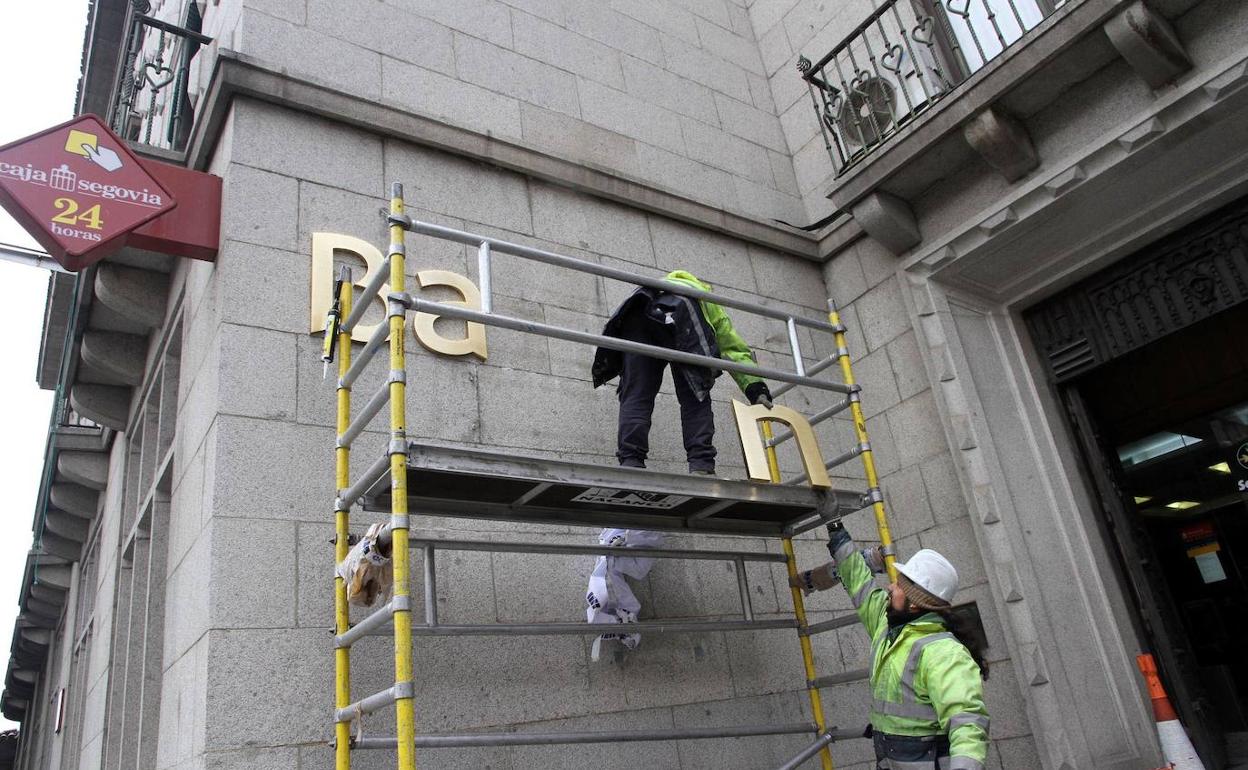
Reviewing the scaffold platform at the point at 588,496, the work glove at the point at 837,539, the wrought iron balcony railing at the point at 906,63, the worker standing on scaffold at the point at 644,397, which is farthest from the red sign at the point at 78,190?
the wrought iron balcony railing at the point at 906,63

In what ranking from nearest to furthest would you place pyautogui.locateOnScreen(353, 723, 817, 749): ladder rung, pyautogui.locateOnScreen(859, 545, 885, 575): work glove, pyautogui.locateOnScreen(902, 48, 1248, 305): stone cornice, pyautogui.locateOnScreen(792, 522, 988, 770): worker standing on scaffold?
pyautogui.locateOnScreen(792, 522, 988, 770): worker standing on scaffold < pyautogui.locateOnScreen(353, 723, 817, 749): ladder rung < pyautogui.locateOnScreen(859, 545, 885, 575): work glove < pyautogui.locateOnScreen(902, 48, 1248, 305): stone cornice

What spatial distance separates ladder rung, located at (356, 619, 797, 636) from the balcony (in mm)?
3692

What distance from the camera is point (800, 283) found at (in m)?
8.13

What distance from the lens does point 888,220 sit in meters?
7.34

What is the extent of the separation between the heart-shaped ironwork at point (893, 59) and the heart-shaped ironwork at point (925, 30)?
180mm

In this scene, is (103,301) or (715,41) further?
(715,41)

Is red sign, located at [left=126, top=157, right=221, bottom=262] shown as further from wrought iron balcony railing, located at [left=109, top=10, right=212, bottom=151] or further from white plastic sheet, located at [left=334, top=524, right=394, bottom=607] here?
white plastic sheet, located at [left=334, top=524, right=394, bottom=607]

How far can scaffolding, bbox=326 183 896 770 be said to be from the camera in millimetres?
3855

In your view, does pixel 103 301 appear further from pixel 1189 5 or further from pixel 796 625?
pixel 1189 5

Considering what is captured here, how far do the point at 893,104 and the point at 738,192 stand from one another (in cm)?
153

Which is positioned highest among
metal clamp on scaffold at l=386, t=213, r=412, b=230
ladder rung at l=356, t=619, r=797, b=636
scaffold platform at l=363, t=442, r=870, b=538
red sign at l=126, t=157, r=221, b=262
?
red sign at l=126, t=157, r=221, b=262

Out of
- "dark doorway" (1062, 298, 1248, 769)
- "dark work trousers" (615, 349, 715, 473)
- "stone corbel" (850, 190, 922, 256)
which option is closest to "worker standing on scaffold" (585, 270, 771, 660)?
"dark work trousers" (615, 349, 715, 473)

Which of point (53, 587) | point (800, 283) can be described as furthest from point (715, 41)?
point (53, 587)

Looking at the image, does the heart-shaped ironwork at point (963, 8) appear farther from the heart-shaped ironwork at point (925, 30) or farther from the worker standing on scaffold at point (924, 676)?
the worker standing on scaffold at point (924, 676)
